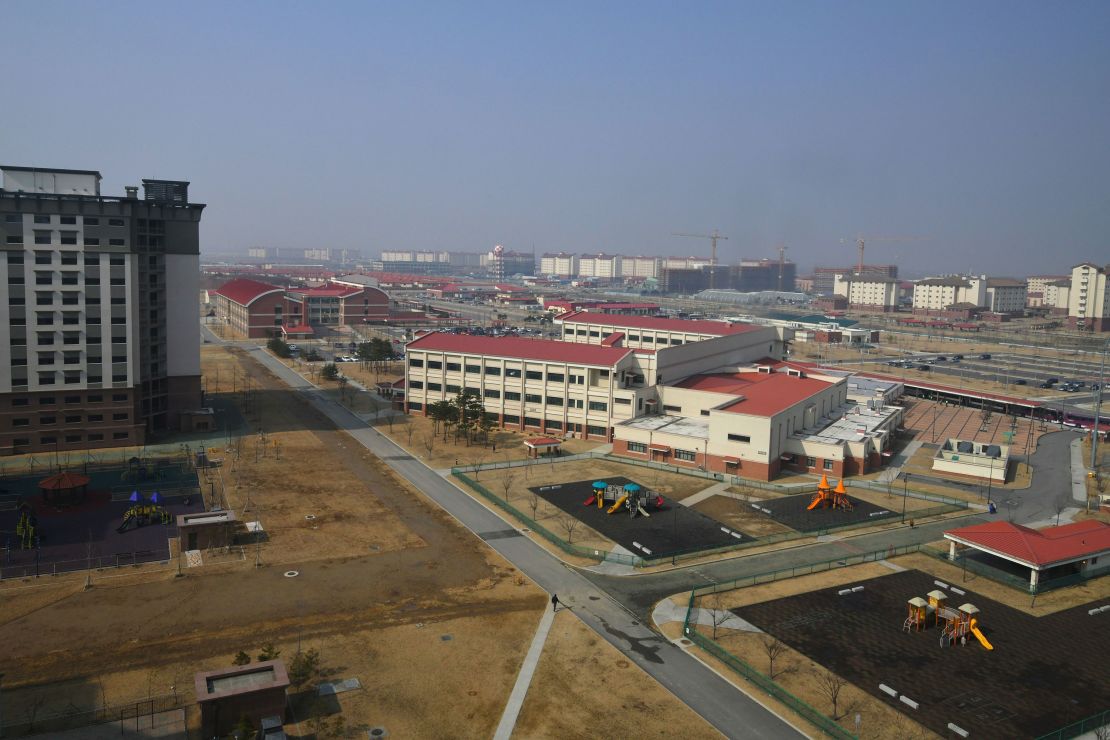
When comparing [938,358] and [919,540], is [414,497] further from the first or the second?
[938,358]

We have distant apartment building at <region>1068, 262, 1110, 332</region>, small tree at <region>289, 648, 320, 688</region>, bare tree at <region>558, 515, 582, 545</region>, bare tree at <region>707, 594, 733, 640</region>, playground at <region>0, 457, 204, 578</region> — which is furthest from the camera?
distant apartment building at <region>1068, 262, 1110, 332</region>

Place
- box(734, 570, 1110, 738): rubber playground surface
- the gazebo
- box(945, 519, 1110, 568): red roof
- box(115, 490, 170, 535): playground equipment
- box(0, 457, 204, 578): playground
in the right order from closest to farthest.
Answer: box(734, 570, 1110, 738): rubber playground surface < box(945, 519, 1110, 568): red roof < box(0, 457, 204, 578): playground < box(115, 490, 170, 535): playground equipment < the gazebo

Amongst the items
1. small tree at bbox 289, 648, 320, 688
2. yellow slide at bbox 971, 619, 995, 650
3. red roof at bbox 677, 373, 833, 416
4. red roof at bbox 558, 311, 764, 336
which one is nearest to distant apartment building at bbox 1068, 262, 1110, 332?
red roof at bbox 558, 311, 764, 336

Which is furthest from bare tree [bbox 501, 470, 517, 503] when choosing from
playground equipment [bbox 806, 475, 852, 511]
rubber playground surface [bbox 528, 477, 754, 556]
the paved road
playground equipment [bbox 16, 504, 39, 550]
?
playground equipment [bbox 16, 504, 39, 550]

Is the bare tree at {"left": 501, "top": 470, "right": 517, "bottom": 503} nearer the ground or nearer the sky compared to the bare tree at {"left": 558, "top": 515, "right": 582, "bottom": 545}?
nearer the sky


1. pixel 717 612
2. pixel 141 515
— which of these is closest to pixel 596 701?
pixel 717 612

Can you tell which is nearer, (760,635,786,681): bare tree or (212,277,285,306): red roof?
(760,635,786,681): bare tree

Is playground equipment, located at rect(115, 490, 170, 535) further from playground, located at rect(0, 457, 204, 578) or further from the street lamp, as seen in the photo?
the street lamp

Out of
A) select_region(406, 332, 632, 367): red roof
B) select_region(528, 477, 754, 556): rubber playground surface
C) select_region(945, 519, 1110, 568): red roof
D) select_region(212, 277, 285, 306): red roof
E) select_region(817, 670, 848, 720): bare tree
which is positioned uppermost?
select_region(212, 277, 285, 306): red roof
